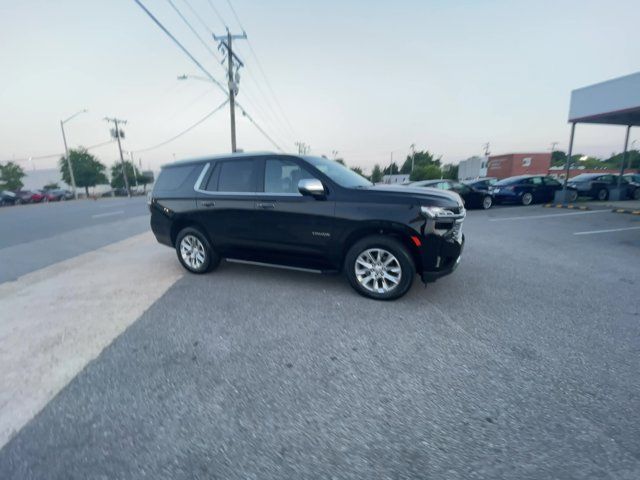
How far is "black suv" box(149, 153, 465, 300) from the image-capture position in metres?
3.71

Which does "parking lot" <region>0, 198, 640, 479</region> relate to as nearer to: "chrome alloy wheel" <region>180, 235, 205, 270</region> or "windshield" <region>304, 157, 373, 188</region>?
"chrome alloy wheel" <region>180, 235, 205, 270</region>

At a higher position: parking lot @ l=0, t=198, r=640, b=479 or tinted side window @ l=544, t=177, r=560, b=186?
tinted side window @ l=544, t=177, r=560, b=186

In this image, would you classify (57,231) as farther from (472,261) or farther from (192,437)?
(472,261)

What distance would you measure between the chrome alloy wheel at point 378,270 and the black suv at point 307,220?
1cm

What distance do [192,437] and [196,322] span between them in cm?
163

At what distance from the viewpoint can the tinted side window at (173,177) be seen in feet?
16.4

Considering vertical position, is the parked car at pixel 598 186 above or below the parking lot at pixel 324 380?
above

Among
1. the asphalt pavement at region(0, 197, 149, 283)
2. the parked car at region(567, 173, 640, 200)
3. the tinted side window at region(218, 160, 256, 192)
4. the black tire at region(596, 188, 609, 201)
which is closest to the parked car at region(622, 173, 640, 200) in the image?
the parked car at region(567, 173, 640, 200)

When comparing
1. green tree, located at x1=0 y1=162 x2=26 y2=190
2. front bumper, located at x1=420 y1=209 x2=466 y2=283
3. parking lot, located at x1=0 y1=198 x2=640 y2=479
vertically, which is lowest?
parking lot, located at x1=0 y1=198 x2=640 y2=479

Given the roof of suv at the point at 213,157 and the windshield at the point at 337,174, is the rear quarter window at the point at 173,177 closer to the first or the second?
the roof of suv at the point at 213,157

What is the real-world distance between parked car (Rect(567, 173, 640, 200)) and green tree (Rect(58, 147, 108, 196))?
6728 centimetres

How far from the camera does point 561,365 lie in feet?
8.38

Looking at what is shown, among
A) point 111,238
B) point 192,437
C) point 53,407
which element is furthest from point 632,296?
point 111,238

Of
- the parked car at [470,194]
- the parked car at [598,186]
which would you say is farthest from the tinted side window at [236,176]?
the parked car at [598,186]
